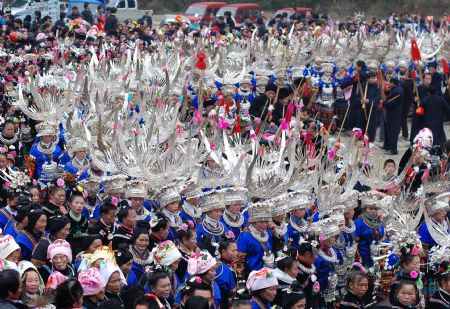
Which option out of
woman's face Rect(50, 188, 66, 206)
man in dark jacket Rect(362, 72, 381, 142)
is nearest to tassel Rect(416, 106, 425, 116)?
man in dark jacket Rect(362, 72, 381, 142)

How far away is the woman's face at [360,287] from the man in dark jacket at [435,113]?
8.38 metres

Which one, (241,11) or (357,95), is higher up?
(357,95)

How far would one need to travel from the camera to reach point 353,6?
126 feet

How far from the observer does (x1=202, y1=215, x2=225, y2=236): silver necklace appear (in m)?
9.50

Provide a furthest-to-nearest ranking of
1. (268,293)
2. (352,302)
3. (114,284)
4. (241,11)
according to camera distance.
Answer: (241,11) < (352,302) < (268,293) < (114,284)

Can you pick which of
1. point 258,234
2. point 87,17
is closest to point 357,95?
point 258,234

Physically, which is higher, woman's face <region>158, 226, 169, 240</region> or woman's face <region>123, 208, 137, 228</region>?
woman's face <region>123, 208, 137, 228</region>

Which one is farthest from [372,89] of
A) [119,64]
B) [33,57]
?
[33,57]

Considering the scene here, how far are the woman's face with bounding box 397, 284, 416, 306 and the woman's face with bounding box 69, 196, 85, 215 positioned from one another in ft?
10.1

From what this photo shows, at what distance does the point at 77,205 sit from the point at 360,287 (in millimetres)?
2554

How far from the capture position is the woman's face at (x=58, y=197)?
9914 mm

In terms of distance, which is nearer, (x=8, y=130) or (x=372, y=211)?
(x=372, y=211)

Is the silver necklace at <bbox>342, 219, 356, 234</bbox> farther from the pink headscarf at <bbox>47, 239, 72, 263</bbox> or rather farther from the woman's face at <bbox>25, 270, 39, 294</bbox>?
the woman's face at <bbox>25, 270, 39, 294</bbox>

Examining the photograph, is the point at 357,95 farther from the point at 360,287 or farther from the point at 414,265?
the point at 360,287
